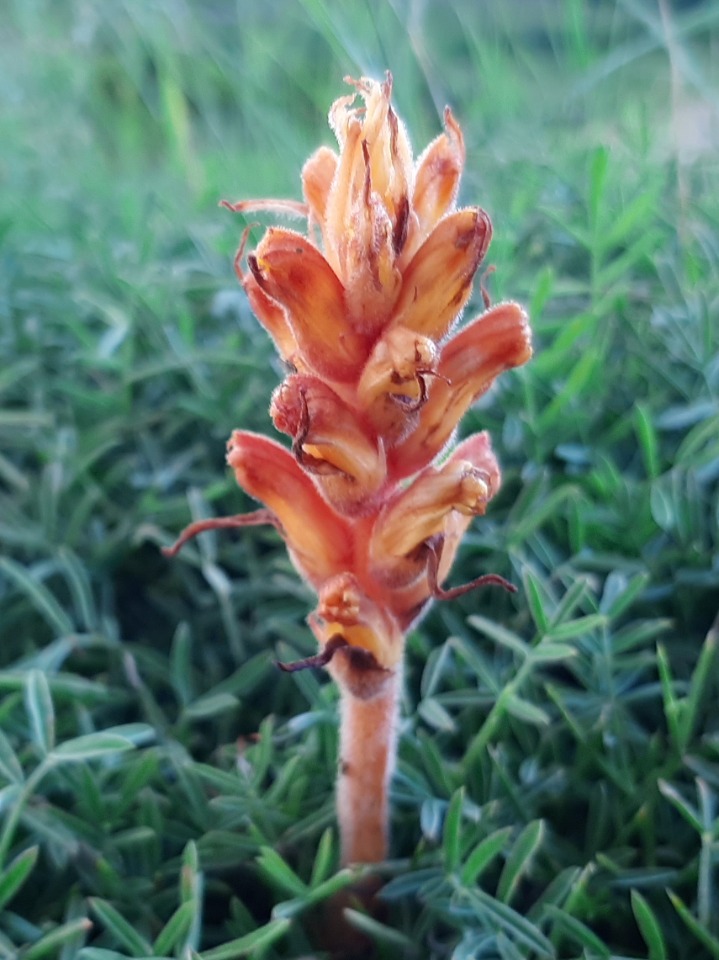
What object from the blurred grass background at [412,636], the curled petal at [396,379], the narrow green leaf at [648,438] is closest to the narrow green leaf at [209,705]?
the blurred grass background at [412,636]

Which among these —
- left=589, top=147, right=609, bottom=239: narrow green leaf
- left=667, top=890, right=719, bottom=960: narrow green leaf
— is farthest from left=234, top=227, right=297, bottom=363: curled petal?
left=589, top=147, right=609, bottom=239: narrow green leaf

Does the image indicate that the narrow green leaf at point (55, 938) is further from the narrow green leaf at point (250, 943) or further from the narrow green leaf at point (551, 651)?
the narrow green leaf at point (551, 651)

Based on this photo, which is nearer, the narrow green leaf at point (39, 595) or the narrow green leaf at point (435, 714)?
the narrow green leaf at point (435, 714)

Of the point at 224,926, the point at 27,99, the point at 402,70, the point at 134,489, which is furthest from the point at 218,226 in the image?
the point at 224,926

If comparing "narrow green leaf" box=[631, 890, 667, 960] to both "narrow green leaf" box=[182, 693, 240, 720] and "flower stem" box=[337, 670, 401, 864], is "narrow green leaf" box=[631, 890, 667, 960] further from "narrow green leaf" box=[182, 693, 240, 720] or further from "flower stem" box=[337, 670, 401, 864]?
"narrow green leaf" box=[182, 693, 240, 720]

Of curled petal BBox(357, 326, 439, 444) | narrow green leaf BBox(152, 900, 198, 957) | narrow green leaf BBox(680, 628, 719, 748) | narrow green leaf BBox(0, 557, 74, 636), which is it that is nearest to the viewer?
curled petal BBox(357, 326, 439, 444)

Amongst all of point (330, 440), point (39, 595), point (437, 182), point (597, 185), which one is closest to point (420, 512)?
point (330, 440)
